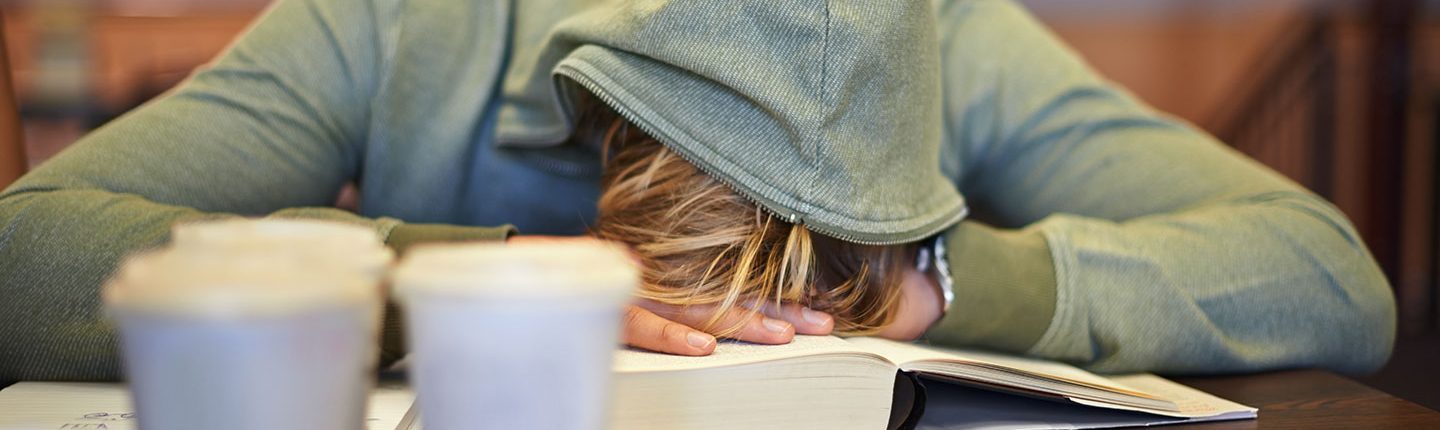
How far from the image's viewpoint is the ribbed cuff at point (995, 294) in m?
0.70

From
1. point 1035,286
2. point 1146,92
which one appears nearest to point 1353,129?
point 1146,92

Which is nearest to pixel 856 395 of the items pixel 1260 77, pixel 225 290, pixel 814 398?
pixel 814 398

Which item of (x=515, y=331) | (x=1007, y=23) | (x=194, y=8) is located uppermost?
(x=1007, y=23)

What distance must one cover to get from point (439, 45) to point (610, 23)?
27 centimetres

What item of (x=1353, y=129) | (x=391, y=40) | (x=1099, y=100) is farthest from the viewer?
(x=1353, y=129)

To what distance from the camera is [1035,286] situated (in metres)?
0.71

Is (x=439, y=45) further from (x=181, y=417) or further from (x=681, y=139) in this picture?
(x=181, y=417)

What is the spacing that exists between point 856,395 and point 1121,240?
1.04ft

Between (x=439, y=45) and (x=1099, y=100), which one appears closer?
(x=439, y=45)

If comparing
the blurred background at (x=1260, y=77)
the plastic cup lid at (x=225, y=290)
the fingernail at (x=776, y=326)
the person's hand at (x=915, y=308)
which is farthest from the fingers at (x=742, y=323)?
the blurred background at (x=1260, y=77)

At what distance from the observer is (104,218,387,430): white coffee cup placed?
0.26 meters

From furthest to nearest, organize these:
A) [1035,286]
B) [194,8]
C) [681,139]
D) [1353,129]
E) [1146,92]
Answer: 1. [1146,92]
2. [194,8]
3. [1353,129]
4. [1035,286]
5. [681,139]

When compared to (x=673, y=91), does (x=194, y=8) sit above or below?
below

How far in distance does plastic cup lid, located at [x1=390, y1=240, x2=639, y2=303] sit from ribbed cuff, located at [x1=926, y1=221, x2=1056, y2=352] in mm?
442
